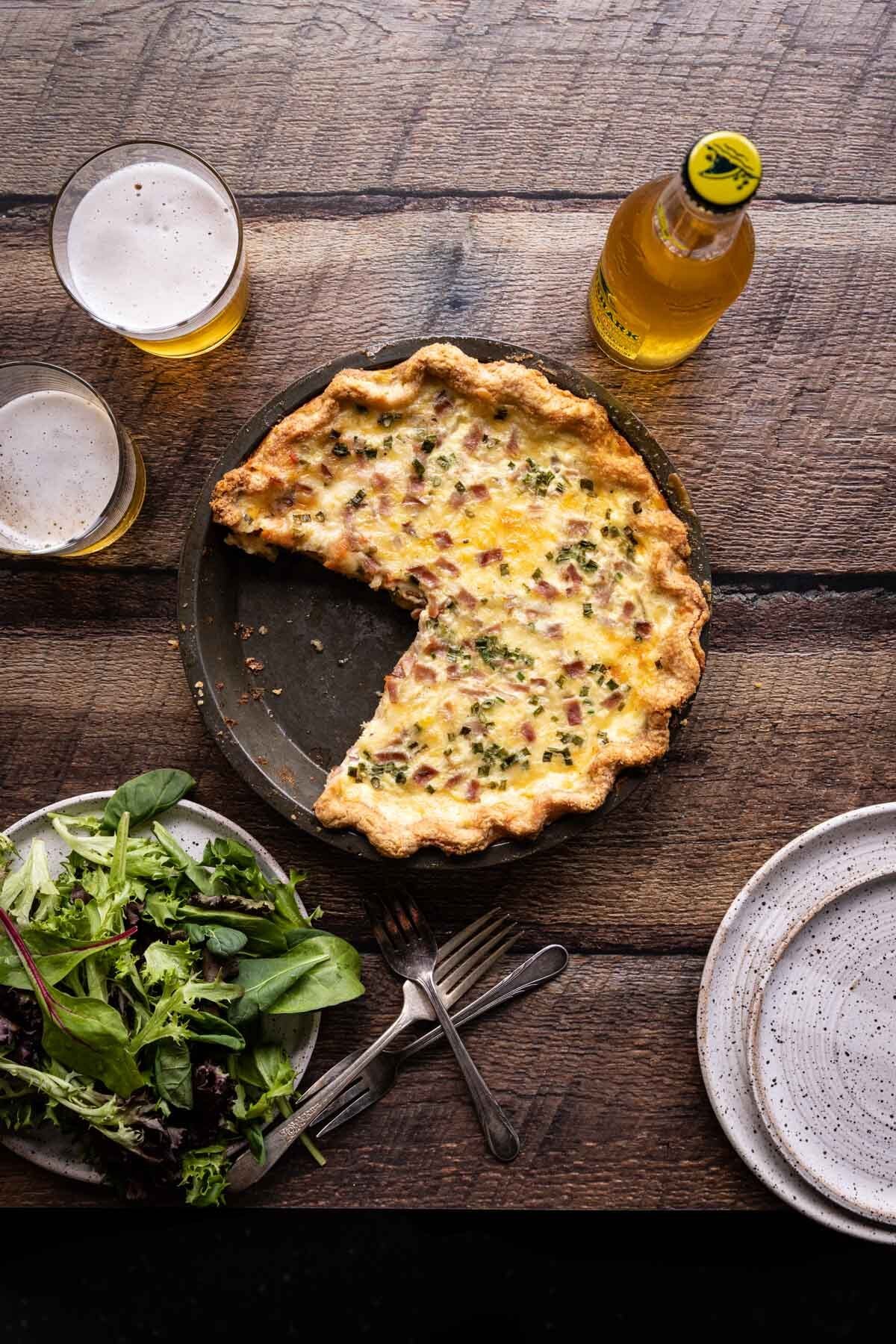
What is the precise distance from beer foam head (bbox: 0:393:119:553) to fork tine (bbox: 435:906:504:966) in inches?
62.3

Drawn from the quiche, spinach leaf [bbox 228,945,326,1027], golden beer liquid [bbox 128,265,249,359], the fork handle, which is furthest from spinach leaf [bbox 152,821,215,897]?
golden beer liquid [bbox 128,265,249,359]

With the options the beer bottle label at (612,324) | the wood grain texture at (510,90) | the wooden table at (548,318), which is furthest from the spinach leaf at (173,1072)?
the wood grain texture at (510,90)

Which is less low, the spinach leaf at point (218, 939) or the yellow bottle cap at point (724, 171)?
the yellow bottle cap at point (724, 171)

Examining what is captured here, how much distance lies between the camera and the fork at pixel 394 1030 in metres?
2.89

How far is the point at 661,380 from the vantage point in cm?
311

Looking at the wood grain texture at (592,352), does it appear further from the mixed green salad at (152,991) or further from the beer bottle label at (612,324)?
the mixed green salad at (152,991)

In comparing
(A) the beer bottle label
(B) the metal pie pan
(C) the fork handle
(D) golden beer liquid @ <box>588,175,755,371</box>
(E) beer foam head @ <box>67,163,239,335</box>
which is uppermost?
(D) golden beer liquid @ <box>588,175,755,371</box>

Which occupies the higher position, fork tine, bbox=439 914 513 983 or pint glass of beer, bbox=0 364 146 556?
pint glass of beer, bbox=0 364 146 556

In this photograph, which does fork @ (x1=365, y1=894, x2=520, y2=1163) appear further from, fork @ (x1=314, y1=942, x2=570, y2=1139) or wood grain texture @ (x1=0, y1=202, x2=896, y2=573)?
wood grain texture @ (x1=0, y1=202, x2=896, y2=573)

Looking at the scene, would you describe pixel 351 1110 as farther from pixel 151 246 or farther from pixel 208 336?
pixel 151 246

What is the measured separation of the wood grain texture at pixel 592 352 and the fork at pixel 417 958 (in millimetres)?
1265

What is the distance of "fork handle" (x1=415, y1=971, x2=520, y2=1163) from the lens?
9.50 ft

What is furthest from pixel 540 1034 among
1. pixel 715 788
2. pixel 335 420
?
pixel 335 420

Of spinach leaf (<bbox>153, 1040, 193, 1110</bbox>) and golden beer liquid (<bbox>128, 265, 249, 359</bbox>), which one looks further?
golden beer liquid (<bbox>128, 265, 249, 359</bbox>)
